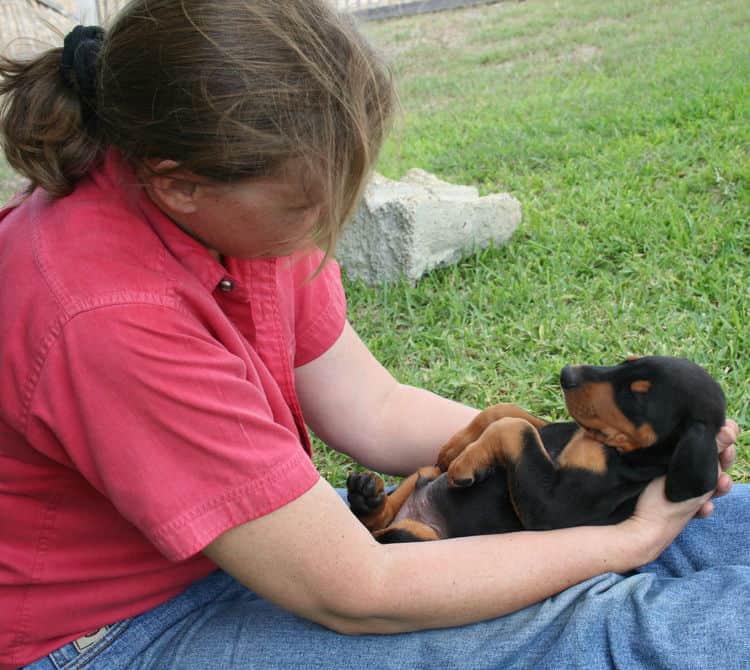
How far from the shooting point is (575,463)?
250 cm

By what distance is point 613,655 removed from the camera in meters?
1.79

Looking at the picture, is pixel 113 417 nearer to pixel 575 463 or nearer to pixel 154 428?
pixel 154 428

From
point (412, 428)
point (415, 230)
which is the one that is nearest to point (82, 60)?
point (412, 428)

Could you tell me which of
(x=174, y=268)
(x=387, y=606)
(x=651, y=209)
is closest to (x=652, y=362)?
(x=387, y=606)

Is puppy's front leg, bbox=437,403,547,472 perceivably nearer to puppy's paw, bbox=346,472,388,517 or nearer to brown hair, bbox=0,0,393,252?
puppy's paw, bbox=346,472,388,517

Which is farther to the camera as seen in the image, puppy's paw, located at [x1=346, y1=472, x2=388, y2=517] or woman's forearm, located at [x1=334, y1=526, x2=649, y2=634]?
puppy's paw, located at [x1=346, y1=472, x2=388, y2=517]

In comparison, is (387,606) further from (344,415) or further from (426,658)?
(344,415)

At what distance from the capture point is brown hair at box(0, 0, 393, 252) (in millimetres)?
1664

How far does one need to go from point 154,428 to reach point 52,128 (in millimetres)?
662

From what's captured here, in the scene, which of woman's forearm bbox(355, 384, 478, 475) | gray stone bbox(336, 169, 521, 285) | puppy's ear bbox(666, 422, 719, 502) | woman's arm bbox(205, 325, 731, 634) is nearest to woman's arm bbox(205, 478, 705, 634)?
woman's arm bbox(205, 325, 731, 634)

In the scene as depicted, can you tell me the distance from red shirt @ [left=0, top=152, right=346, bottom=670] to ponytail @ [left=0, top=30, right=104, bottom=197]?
43mm

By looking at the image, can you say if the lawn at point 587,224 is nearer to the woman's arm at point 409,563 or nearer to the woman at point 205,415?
the woman at point 205,415

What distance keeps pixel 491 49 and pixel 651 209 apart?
19.9ft

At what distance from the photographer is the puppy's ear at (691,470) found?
2.19 metres
